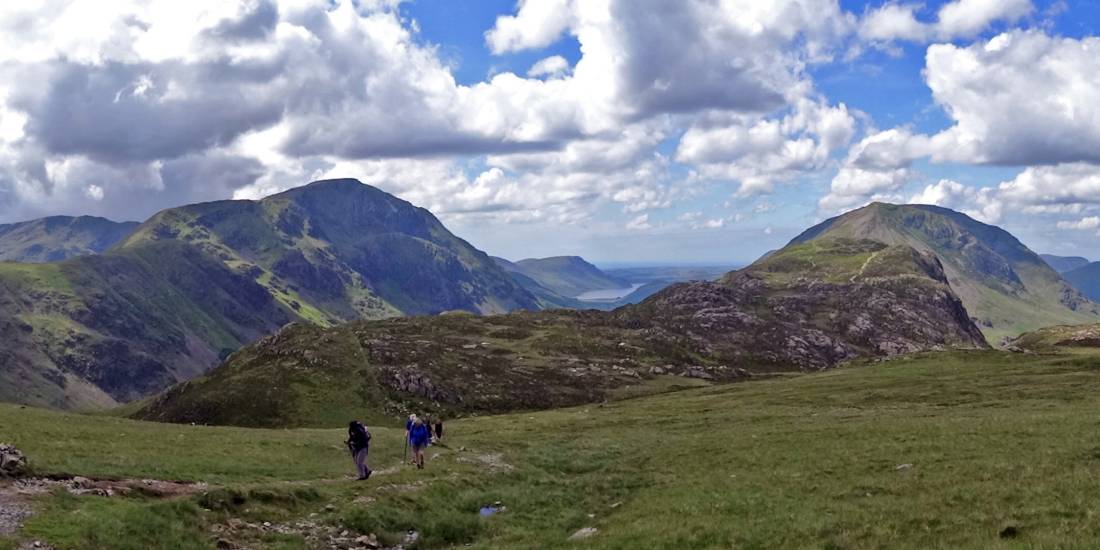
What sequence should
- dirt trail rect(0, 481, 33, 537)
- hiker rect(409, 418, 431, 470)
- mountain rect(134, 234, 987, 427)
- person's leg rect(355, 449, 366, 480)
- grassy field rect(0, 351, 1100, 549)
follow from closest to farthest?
dirt trail rect(0, 481, 33, 537) < grassy field rect(0, 351, 1100, 549) < person's leg rect(355, 449, 366, 480) < hiker rect(409, 418, 431, 470) < mountain rect(134, 234, 987, 427)

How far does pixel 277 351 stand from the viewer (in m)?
158

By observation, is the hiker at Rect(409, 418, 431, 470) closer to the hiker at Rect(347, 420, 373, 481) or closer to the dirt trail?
the hiker at Rect(347, 420, 373, 481)

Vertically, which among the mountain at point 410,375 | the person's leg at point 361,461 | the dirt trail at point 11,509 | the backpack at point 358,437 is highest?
the dirt trail at point 11,509

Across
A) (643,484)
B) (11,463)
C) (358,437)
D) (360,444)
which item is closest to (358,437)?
(358,437)

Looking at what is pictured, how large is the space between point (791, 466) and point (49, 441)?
44829 mm

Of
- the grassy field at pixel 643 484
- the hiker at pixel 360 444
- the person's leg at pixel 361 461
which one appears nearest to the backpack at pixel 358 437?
the hiker at pixel 360 444

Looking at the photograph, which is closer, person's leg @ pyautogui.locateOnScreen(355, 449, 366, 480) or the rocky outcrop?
the rocky outcrop

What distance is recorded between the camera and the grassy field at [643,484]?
2431cm

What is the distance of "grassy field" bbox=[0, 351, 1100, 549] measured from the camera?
957 inches

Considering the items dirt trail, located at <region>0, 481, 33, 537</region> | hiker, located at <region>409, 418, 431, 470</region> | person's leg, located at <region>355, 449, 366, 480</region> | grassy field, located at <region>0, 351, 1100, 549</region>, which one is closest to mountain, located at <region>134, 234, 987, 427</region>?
grassy field, located at <region>0, 351, 1100, 549</region>

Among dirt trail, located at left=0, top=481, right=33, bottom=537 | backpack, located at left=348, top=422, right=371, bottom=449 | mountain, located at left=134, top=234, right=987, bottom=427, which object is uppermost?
dirt trail, located at left=0, top=481, right=33, bottom=537

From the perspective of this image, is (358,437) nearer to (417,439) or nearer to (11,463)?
(417,439)

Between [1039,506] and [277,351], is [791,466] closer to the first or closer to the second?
[1039,506]

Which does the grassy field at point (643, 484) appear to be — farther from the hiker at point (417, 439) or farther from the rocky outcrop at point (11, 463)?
the hiker at point (417, 439)
